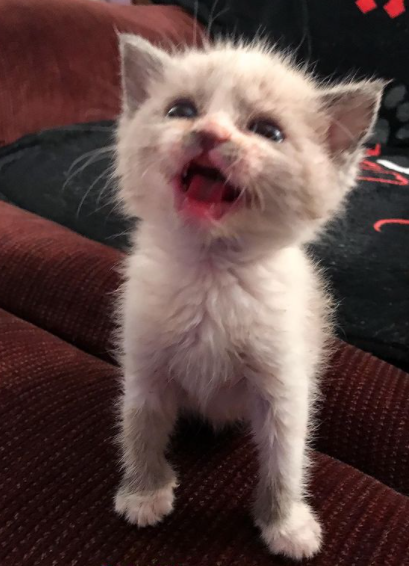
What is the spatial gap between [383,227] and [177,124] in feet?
2.47

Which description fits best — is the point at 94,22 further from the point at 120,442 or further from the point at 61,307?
the point at 120,442

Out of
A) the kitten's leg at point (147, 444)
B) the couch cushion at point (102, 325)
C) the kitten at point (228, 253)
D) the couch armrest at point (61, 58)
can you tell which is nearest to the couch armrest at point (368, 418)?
the couch cushion at point (102, 325)

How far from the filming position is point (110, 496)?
663 mm

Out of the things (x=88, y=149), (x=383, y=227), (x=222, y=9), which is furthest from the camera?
(x=222, y=9)

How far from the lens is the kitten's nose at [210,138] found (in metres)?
0.51

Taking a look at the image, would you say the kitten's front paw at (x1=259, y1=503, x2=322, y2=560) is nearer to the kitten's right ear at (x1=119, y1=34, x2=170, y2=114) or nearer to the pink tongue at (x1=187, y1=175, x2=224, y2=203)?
the pink tongue at (x1=187, y1=175, x2=224, y2=203)

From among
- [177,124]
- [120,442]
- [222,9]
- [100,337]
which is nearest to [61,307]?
[100,337]

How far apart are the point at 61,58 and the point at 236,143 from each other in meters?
1.14

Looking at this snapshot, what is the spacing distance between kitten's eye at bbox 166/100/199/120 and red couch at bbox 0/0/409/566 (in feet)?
1.31

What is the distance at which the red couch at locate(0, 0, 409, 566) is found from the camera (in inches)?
23.6

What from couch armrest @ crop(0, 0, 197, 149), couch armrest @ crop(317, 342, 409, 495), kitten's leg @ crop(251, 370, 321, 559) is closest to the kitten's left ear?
kitten's leg @ crop(251, 370, 321, 559)

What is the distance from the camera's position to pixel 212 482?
0.68m

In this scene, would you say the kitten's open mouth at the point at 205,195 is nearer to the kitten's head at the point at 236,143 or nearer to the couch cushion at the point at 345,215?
the kitten's head at the point at 236,143

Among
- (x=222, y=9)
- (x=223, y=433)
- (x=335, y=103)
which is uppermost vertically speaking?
(x=335, y=103)
